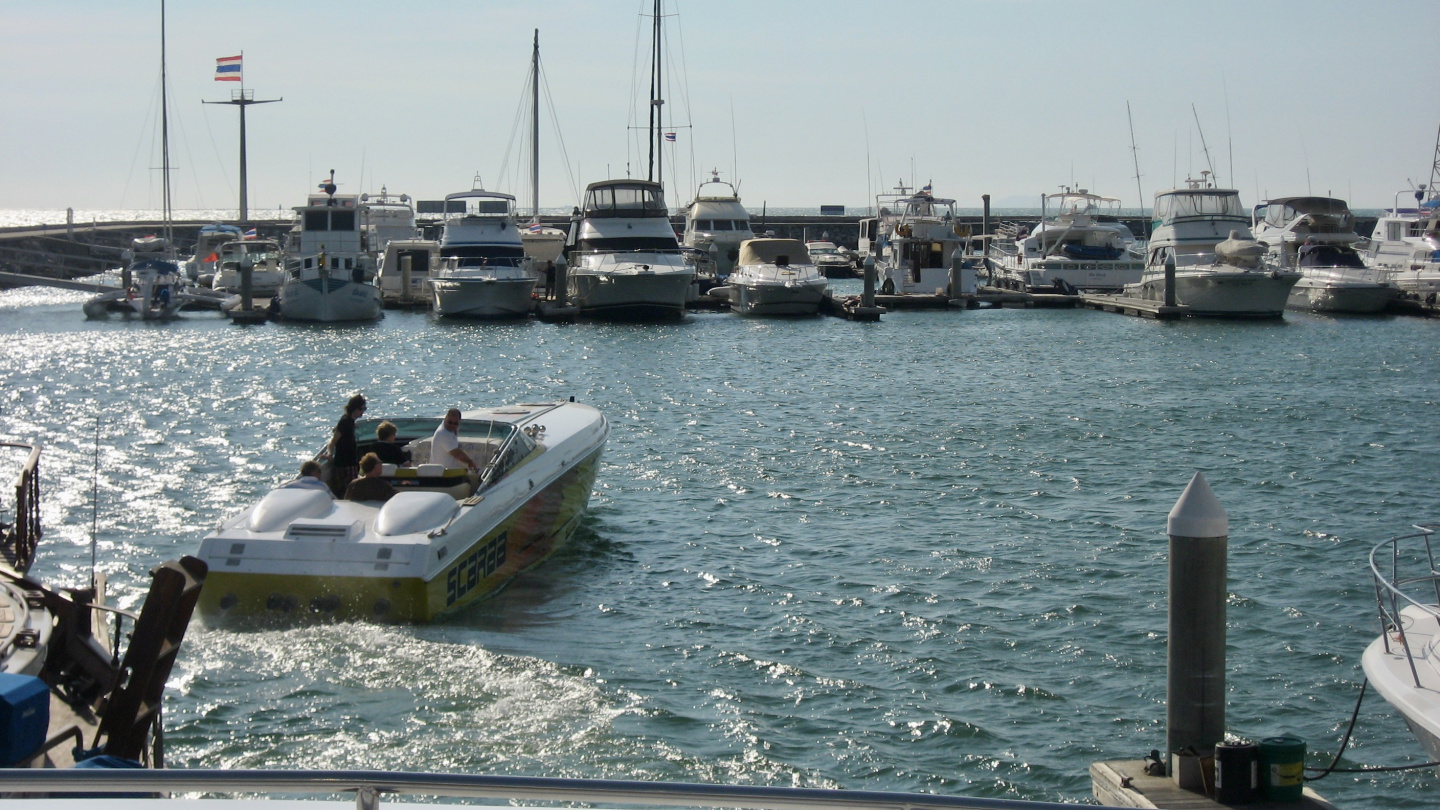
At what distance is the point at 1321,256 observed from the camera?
5097 cm

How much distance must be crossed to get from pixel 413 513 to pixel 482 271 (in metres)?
37.5

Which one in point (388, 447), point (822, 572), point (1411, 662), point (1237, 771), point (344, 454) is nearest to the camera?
point (1237, 771)

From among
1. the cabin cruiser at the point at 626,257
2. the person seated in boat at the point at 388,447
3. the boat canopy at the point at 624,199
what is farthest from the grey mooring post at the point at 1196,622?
the boat canopy at the point at 624,199

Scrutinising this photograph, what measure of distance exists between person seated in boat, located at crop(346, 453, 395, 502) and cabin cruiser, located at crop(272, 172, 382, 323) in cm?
3665

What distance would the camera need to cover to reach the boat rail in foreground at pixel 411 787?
362 cm

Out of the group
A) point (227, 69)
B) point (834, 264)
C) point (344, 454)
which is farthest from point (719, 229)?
point (344, 454)

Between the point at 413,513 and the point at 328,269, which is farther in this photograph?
the point at 328,269

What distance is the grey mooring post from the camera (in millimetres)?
6668

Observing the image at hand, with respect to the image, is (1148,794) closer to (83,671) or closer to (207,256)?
(83,671)

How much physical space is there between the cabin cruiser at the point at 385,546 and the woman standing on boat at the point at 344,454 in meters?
0.39

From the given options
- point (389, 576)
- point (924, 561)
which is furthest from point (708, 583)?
point (389, 576)

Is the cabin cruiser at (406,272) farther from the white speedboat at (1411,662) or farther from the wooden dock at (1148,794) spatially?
the wooden dock at (1148,794)

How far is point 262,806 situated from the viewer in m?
4.11

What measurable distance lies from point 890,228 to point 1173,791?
180 feet
